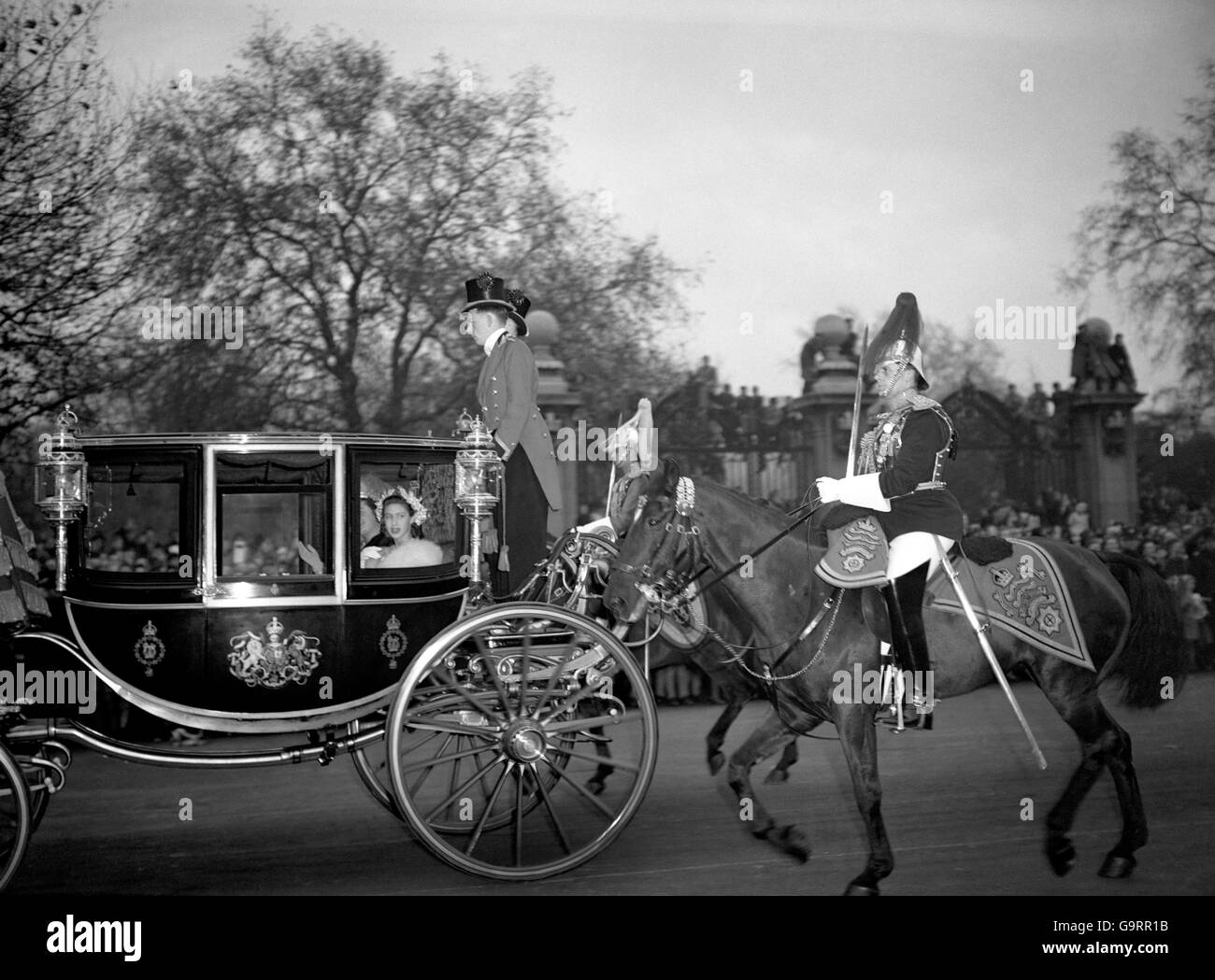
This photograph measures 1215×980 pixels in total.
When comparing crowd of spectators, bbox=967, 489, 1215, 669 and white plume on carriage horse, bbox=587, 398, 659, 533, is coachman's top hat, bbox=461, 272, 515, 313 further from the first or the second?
crowd of spectators, bbox=967, 489, 1215, 669

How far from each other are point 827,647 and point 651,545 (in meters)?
0.73

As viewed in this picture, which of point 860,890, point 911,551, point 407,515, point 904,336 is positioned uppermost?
point 904,336

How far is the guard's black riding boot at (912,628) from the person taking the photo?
4449 mm

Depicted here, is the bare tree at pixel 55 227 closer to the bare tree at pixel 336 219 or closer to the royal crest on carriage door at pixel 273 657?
the bare tree at pixel 336 219

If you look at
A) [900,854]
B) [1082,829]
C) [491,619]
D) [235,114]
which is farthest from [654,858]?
[235,114]

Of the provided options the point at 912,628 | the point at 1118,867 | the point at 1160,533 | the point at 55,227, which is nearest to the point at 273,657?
the point at 912,628

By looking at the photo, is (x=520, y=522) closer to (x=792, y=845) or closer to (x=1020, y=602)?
(x=792, y=845)

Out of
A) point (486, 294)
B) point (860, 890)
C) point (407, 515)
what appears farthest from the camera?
point (486, 294)

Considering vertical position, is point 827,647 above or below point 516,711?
above

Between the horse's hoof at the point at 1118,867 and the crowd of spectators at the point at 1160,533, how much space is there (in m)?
5.68

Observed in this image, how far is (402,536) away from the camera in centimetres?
482

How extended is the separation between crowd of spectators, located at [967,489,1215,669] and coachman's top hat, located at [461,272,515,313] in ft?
20.4

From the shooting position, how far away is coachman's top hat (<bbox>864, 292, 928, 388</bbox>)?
4535 millimetres

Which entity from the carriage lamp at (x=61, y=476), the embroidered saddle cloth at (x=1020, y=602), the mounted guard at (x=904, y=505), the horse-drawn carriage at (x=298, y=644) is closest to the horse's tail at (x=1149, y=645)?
the embroidered saddle cloth at (x=1020, y=602)
